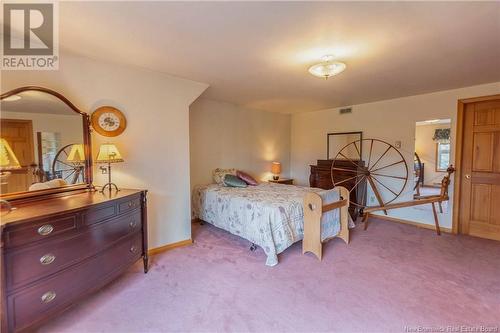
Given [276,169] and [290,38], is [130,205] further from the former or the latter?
[276,169]

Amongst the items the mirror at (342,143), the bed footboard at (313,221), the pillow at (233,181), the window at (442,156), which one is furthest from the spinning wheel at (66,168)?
the window at (442,156)

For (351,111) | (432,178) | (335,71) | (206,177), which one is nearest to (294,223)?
(335,71)

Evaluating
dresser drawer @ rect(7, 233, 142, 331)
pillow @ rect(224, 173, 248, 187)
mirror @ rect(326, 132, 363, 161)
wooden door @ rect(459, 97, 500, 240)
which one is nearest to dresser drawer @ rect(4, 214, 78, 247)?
dresser drawer @ rect(7, 233, 142, 331)

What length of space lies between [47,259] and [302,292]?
198cm

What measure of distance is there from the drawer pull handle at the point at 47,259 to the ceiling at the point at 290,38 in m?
1.69

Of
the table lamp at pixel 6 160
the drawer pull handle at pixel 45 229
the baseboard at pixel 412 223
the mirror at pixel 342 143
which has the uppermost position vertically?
the mirror at pixel 342 143

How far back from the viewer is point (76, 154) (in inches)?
89.4

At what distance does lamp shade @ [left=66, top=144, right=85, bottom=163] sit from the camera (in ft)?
7.30

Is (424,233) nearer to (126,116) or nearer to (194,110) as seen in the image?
(194,110)

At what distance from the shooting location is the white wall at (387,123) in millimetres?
3631

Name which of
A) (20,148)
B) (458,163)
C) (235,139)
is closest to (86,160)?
(20,148)

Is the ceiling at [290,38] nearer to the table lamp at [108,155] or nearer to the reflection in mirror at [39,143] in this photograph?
the reflection in mirror at [39,143]

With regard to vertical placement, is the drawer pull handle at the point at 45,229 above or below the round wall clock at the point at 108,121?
below

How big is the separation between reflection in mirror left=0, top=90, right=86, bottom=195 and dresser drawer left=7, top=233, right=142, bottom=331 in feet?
2.69
